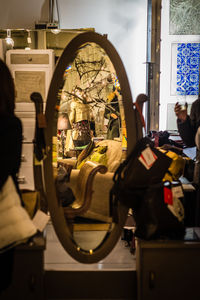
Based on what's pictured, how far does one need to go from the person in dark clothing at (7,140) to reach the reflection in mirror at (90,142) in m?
0.37

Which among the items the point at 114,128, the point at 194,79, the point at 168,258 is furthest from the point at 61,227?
the point at 194,79

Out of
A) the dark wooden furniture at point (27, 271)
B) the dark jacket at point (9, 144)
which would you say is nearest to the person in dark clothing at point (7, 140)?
the dark jacket at point (9, 144)

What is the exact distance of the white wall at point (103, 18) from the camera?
15.8ft

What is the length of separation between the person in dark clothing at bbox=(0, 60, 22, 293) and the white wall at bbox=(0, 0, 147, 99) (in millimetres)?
3495

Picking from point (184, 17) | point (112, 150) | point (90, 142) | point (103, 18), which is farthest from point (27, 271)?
point (103, 18)

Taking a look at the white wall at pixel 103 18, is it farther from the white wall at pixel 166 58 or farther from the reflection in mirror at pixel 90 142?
the reflection in mirror at pixel 90 142

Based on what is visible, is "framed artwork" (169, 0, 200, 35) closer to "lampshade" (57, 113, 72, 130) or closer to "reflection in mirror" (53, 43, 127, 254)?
"reflection in mirror" (53, 43, 127, 254)

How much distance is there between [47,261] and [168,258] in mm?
656

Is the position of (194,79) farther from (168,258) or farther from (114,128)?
(168,258)

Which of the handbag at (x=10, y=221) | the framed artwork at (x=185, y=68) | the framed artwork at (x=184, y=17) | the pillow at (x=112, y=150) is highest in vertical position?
the framed artwork at (x=184, y=17)

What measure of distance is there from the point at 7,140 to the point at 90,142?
244cm

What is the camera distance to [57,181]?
73.0 inches

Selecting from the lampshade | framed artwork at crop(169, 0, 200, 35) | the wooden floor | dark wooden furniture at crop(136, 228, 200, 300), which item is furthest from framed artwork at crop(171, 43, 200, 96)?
the wooden floor

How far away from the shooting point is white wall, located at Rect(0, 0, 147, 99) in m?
4.80
